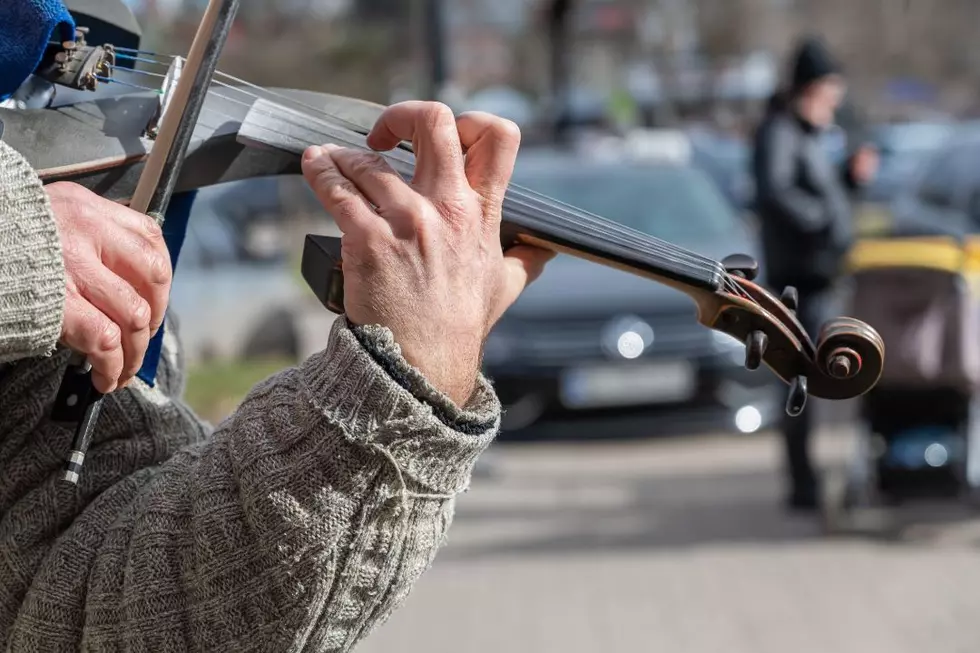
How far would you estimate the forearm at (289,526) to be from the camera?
1.39 meters

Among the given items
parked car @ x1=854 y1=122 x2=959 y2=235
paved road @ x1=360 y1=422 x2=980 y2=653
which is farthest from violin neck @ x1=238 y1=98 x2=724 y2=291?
parked car @ x1=854 y1=122 x2=959 y2=235

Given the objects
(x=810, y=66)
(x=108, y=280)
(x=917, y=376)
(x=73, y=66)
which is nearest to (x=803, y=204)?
(x=810, y=66)

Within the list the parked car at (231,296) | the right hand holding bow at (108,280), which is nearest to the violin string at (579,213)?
the right hand holding bow at (108,280)

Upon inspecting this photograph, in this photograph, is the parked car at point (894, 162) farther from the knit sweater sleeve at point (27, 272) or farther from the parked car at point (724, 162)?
the knit sweater sleeve at point (27, 272)

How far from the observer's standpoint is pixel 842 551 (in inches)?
222

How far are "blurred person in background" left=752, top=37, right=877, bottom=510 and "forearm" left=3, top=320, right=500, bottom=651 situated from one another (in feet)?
14.7

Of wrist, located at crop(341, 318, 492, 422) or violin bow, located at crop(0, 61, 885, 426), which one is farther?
violin bow, located at crop(0, 61, 885, 426)

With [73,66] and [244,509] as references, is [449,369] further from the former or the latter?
[73,66]

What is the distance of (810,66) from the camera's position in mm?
5980

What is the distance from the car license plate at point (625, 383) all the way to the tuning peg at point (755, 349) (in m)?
5.61

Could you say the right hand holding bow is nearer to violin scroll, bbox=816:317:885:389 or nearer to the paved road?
violin scroll, bbox=816:317:885:389

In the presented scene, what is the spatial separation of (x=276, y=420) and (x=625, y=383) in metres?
5.93

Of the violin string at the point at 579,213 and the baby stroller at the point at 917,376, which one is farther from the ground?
the violin string at the point at 579,213

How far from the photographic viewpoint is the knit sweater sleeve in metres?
1.24
